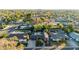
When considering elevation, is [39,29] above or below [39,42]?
above

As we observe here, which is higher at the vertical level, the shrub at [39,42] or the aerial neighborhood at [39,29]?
the aerial neighborhood at [39,29]

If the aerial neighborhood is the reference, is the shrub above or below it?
below
